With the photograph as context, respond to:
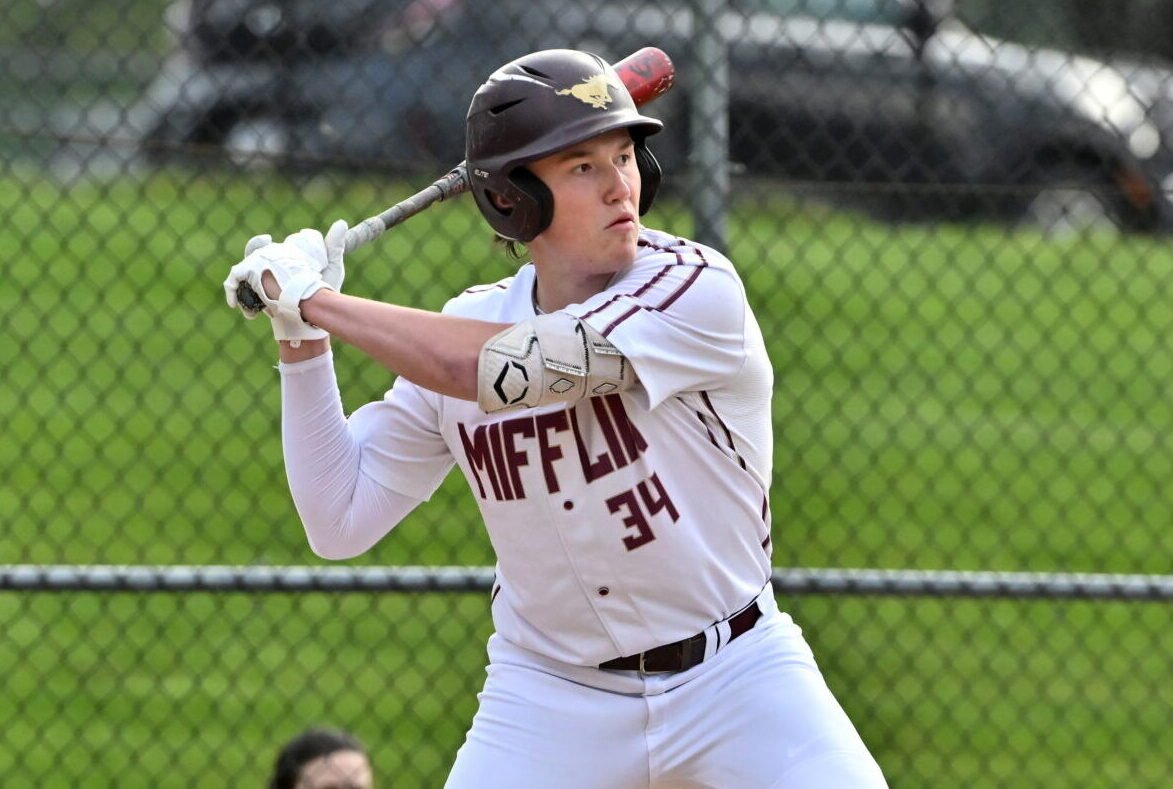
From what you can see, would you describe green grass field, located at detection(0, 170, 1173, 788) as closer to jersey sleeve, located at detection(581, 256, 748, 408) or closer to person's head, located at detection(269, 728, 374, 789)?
person's head, located at detection(269, 728, 374, 789)

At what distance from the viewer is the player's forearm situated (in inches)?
110

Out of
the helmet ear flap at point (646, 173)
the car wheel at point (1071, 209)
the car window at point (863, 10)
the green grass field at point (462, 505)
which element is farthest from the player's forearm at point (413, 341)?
the car wheel at point (1071, 209)

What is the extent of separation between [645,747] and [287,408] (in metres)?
0.86

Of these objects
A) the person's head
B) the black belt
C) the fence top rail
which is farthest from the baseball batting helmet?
the person's head

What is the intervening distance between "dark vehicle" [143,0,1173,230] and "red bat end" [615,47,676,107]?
2.01 meters

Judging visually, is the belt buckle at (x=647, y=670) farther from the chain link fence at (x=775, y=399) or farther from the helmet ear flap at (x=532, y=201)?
the chain link fence at (x=775, y=399)

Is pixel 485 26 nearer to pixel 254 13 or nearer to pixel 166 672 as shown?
pixel 254 13

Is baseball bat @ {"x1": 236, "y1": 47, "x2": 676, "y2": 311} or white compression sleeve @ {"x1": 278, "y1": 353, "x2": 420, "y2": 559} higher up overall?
baseball bat @ {"x1": 236, "y1": 47, "x2": 676, "y2": 311}

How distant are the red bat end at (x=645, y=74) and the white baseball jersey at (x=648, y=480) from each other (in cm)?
39

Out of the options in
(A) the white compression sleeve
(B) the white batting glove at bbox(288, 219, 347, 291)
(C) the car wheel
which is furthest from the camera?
(C) the car wheel

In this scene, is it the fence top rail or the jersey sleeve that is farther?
the fence top rail

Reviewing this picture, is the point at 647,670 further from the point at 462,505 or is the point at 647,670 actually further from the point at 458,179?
the point at 462,505

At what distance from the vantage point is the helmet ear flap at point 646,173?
10.2 ft

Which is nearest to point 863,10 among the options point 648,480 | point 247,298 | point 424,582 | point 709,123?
point 709,123
